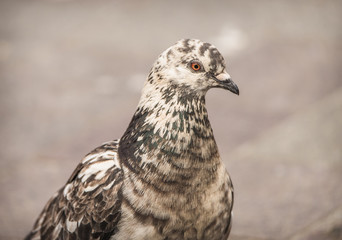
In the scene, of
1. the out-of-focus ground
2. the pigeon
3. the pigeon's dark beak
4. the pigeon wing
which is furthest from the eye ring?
the out-of-focus ground

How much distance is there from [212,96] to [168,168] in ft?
17.7

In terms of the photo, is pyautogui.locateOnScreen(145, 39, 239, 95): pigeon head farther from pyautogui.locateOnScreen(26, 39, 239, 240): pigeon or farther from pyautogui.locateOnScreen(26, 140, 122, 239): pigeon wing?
pyautogui.locateOnScreen(26, 140, 122, 239): pigeon wing

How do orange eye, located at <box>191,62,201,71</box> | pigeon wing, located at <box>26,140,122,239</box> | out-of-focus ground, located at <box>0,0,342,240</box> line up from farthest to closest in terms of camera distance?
out-of-focus ground, located at <box>0,0,342,240</box>
pigeon wing, located at <box>26,140,122,239</box>
orange eye, located at <box>191,62,201,71</box>

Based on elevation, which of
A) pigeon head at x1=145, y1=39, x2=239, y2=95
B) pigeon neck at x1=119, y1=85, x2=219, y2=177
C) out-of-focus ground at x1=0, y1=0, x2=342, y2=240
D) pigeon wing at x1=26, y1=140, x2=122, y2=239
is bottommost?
pigeon wing at x1=26, y1=140, x2=122, y2=239

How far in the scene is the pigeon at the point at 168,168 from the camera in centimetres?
384

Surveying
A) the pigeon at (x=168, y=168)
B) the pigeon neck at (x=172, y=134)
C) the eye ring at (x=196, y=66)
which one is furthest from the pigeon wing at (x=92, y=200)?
the eye ring at (x=196, y=66)

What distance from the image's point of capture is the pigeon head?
3807 millimetres

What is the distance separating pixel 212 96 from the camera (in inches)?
361

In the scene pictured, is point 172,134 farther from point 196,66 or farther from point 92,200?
point 92,200

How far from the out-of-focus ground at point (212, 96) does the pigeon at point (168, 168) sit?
2.52m

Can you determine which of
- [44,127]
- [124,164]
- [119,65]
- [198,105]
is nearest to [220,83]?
[198,105]

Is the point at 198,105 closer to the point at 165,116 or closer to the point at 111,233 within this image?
the point at 165,116

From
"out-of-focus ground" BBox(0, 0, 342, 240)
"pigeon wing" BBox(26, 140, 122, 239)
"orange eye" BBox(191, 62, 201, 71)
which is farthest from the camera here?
"out-of-focus ground" BBox(0, 0, 342, 240)

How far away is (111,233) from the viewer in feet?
13.1
